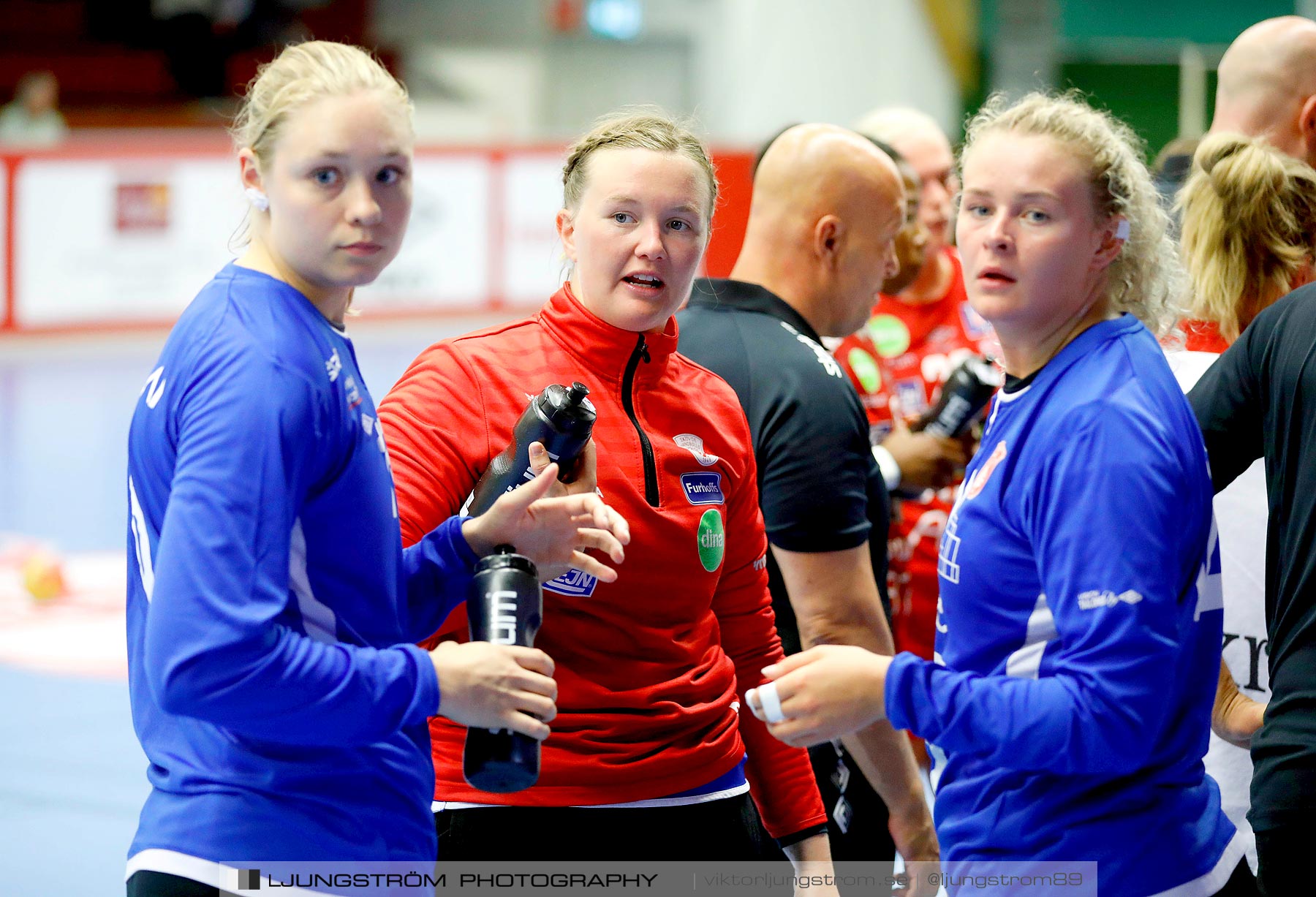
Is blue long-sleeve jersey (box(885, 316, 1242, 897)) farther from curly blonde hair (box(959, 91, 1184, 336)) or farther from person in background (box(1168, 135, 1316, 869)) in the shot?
person in background (box(1168, 135, 1316, 869))

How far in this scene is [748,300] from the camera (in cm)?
332

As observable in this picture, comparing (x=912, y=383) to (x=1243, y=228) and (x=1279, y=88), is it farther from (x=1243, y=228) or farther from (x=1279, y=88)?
(x=1243, y=228)

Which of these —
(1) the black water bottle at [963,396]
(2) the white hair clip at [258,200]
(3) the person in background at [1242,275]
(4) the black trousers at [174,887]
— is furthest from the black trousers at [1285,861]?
(2) the white hair clip at [258,200]

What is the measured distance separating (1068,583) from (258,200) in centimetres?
115

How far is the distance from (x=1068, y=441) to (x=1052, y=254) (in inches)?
12.3

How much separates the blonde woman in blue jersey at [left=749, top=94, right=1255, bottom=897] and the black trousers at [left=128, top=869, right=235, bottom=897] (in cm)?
74

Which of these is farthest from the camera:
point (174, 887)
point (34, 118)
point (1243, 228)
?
point (34, 118)

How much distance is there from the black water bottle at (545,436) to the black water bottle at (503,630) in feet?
0.59

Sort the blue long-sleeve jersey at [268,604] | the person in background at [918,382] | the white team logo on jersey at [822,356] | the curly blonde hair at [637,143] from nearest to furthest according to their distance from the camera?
the blue long-sleeve jersey at [268,604] → the curly blonde hair at [637,143] → the white team logo on jersey at [822,356] → the person in background at [918,382]

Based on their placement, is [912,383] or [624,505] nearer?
[624,505]

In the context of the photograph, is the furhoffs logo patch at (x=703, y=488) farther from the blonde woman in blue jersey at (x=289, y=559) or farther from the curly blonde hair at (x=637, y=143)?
A: the blonde woman in blue jersey at (x=289, y=559)

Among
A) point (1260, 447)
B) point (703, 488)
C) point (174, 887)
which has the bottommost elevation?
point (174, 887)

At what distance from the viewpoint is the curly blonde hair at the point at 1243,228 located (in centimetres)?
290

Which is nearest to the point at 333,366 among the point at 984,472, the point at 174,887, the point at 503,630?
the point at 503,630
